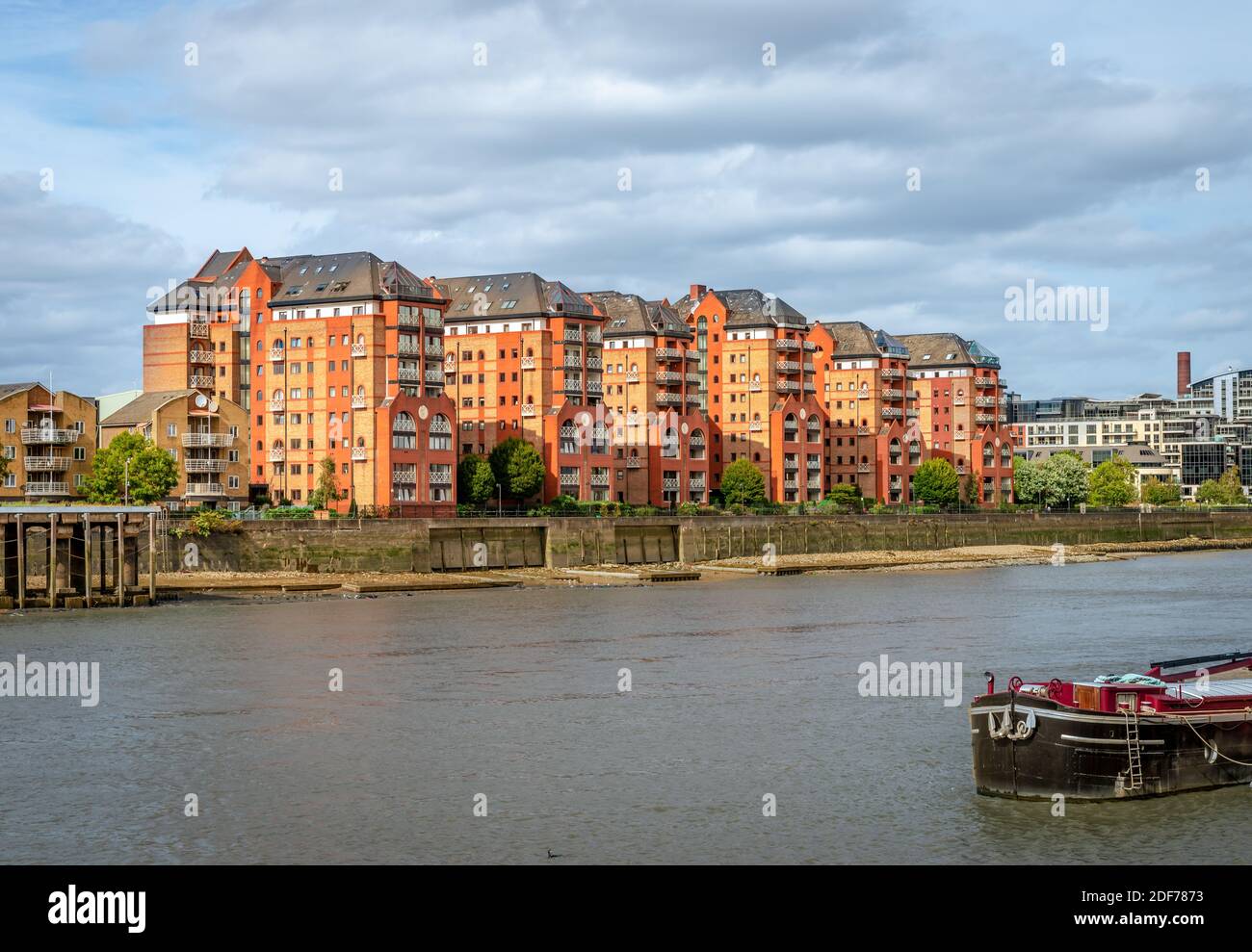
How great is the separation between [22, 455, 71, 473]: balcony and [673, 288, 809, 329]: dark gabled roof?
8704 centimetres

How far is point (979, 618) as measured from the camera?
82.9 metres

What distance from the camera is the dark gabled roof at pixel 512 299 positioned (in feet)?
513

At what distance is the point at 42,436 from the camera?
125 meters

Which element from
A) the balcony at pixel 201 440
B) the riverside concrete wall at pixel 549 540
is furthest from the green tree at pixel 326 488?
the riverside concrete wall at pixel 549 540

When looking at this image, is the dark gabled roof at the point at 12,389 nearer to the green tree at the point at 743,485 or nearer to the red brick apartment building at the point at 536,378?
the red brick apartment building at the point at 536,378

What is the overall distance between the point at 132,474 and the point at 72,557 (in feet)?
90.2

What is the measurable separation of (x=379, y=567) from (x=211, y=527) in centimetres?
1332

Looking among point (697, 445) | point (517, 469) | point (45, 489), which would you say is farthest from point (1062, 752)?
point (697, 445)

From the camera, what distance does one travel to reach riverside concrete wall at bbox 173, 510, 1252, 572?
363 feet

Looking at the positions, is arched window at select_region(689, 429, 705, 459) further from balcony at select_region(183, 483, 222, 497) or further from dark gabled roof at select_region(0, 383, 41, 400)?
dark gabled roof at select_region(0, 383, 41, 400)

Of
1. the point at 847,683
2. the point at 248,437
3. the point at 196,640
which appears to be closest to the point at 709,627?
the point at 847,683

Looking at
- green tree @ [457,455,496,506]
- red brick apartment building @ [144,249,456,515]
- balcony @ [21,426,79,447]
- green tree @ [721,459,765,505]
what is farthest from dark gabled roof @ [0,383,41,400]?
green tree @ [721,459,765,505]
